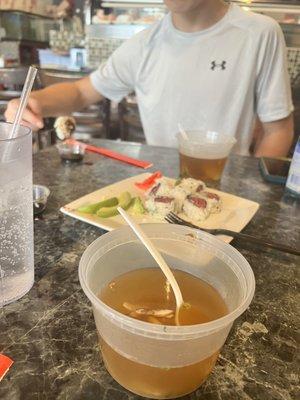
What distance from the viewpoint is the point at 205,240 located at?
1.94 feet

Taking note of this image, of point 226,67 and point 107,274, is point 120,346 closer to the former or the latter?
point 107,274

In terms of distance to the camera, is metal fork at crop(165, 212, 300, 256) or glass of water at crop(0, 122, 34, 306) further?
metal fork at crop(165, 212, 300, 256)

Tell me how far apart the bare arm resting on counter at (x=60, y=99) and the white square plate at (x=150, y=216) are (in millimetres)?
396

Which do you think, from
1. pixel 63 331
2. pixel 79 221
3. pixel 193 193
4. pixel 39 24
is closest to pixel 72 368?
pixel 63 331

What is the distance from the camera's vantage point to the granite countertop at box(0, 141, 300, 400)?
0.47 metres

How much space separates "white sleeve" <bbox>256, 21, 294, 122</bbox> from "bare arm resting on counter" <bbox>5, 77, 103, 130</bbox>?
0.87 metres

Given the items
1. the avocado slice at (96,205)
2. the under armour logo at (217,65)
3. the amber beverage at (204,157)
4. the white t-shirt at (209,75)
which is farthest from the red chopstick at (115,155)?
the under armour logo at (217,65)

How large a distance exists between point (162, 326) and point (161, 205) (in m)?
0.52

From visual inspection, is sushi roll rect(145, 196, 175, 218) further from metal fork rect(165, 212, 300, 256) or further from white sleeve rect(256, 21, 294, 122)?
white sleeve rect(256, 21, 294, 122)

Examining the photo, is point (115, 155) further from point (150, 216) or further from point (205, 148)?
point (150, 216)

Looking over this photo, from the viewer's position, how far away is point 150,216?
0.92 meters

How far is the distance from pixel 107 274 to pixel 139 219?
0.37m

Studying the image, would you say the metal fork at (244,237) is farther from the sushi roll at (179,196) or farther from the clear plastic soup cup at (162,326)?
the clear plastic soup cup at (162,326)

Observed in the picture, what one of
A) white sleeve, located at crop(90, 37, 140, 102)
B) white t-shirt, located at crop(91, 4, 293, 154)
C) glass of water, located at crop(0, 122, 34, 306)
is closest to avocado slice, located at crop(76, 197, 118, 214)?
glass of water, located at crop(0, 122, 34, 306)
